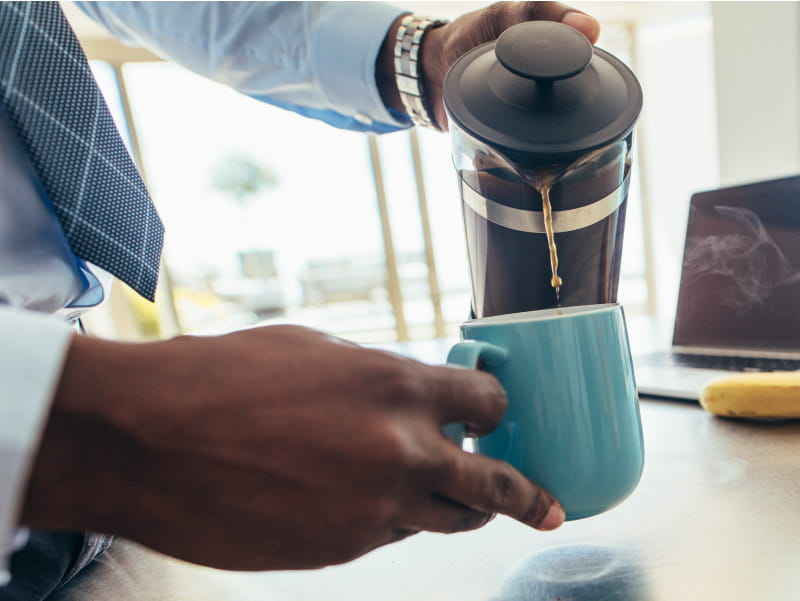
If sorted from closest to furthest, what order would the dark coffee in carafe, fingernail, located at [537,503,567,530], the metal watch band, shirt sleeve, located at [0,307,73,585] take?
shirt sleeve, located at [0,307,73,585]
fingernail, located at [537,503,567,530]
the dark coffee in carafe
the metal watch band

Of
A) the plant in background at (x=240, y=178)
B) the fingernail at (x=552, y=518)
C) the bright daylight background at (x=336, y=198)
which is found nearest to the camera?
the fingernail at (x=552, y=518)

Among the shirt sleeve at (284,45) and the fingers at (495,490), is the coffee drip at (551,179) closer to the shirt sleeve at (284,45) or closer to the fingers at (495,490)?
the fingers at (495,490)

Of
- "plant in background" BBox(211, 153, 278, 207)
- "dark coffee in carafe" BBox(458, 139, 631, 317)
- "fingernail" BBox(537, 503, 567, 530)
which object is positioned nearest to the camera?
"fingernail" BBox(537, 503, 567, 530)

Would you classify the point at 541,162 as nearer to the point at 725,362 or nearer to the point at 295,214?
the point at 725,362

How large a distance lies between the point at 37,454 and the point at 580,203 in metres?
0.36

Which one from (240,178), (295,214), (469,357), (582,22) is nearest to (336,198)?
(295,214)

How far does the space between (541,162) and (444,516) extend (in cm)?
22

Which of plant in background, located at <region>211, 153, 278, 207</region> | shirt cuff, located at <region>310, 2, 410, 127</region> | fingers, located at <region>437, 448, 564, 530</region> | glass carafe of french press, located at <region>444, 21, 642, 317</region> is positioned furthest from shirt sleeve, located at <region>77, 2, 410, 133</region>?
plant in background, located at <region>211, 153, 278, 207</region>

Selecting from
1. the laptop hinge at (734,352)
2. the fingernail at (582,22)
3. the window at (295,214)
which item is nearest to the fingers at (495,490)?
the fingernail at (582,22)

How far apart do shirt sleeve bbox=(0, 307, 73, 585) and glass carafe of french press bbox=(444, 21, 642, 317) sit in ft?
0.84

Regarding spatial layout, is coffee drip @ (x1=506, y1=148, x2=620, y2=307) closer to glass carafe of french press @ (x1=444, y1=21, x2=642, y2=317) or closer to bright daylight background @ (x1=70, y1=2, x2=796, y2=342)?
glass carafe of french press @ (x1=444, y1=21, x2=642, y2=317)

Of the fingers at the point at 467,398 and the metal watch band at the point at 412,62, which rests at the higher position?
the metal watch band at the point at 412,62

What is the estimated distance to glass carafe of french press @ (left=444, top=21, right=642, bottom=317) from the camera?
333mm

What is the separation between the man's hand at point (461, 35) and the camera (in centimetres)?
47
